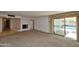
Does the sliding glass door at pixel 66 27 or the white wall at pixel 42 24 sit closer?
the sliding glass door at pixel 66 27

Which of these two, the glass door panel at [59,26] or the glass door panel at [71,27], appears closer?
the glass door panel at [71,27]

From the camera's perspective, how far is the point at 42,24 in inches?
115

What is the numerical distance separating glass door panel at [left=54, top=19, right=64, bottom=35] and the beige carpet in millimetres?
134

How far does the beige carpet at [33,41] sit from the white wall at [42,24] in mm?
167

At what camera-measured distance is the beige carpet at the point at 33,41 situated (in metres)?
2.72

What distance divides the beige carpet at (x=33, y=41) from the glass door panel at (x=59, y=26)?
13 centimetres

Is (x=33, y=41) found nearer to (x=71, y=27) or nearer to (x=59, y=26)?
(x=59, y=26)

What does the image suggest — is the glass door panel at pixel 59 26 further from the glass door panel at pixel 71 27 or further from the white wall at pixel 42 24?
the white wall at pixel 42 24

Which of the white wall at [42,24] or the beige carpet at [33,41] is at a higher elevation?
the white wall at [42,24]

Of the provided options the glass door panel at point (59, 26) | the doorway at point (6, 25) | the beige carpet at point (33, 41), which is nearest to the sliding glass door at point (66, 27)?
the glass door panel at point (59, 26)

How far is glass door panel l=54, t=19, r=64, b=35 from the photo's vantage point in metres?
2.85

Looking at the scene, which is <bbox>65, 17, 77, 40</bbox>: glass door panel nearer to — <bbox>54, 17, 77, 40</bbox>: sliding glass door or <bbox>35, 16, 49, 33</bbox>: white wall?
<bbox>54, 17, 77, 40</bbox>: sliding glass door
